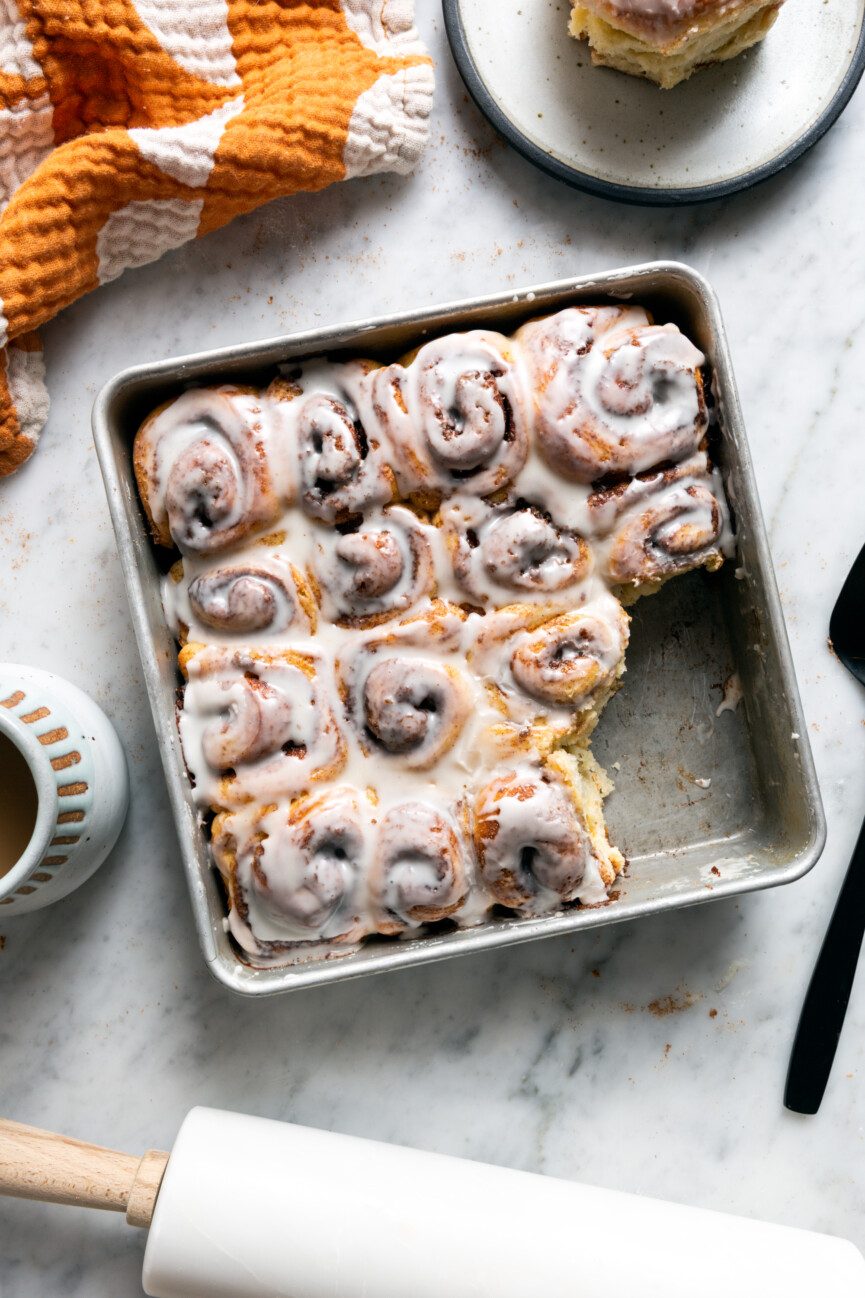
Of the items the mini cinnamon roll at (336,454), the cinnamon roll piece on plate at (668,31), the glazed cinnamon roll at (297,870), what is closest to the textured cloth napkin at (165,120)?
the cinnamon roll piece on plate at (668,31)

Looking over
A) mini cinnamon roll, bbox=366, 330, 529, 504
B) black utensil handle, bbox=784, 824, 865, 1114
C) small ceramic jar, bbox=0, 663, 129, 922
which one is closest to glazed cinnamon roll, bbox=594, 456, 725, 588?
mini cinnamon roll, bbox=366, 330, 529, 504

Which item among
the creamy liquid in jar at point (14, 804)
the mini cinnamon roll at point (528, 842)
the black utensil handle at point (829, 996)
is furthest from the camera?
the black utensil handle at point (829, 996)

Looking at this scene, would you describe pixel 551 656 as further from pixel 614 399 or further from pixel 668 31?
pixel 668 31

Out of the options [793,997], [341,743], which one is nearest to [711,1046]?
[793,997]

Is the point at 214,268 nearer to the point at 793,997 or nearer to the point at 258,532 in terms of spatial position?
the point at 258,532

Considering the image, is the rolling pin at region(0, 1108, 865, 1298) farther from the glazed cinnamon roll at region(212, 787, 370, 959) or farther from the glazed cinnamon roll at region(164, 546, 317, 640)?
the glazed cinnamon roll at region(164, 546, 317, 640)

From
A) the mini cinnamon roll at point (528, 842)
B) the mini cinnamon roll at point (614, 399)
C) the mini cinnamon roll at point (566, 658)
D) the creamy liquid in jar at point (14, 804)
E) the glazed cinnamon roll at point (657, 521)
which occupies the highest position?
the mini cinnamon roll at point (614, 399)

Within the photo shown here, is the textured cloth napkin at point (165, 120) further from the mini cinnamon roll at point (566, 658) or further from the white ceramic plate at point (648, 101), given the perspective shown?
the mini cinnamon roll at point (566, 658)
